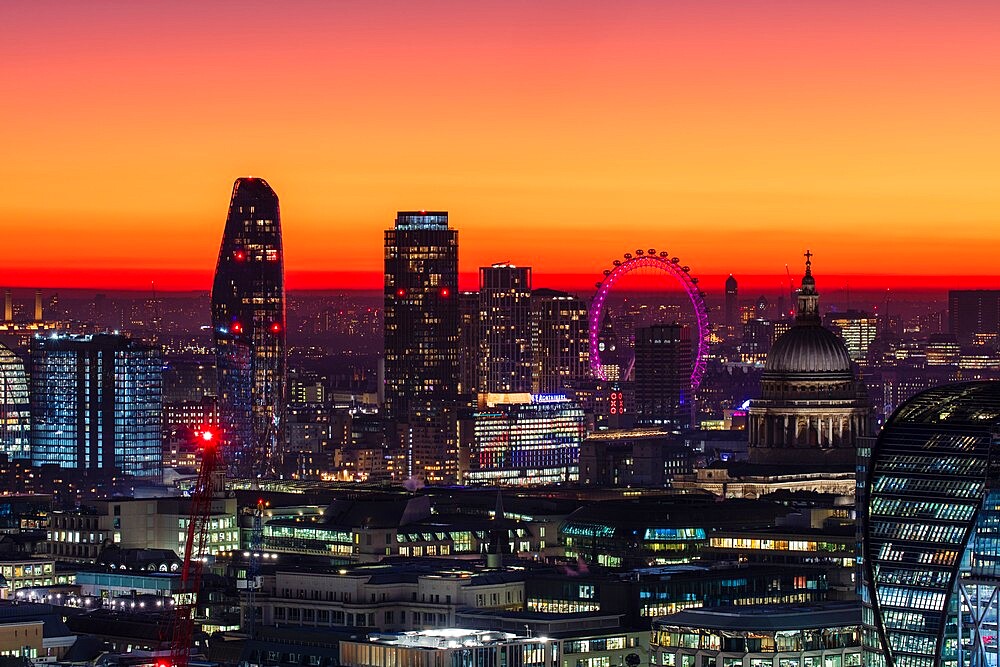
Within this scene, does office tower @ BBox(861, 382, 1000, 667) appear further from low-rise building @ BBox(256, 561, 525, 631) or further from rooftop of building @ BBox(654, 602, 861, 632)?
low-rise building @ BBox(256, 561, 525, 631)

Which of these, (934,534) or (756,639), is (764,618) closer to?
(756,639)

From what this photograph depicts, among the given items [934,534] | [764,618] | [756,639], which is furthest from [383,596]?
[934,534]

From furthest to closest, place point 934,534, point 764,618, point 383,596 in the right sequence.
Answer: point 383,596, point 934,534, point 764,618

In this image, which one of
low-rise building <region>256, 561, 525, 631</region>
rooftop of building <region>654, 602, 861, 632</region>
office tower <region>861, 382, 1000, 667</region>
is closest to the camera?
rooftop of building <region>654, 602, 861, 632</region>

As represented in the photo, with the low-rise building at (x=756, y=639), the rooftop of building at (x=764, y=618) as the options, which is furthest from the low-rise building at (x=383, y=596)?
the low-rise building at (x=756, y=639)

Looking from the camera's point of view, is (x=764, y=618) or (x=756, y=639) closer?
(x=756, y=639)

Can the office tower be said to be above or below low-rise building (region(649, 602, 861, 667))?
above

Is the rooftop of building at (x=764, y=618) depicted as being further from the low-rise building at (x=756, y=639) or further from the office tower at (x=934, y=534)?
the office tower at (x=934, y=534)

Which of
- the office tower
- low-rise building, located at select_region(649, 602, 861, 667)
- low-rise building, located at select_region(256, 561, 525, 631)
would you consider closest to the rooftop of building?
low-rise building, located at select_region(649, 602, 861, 667)
